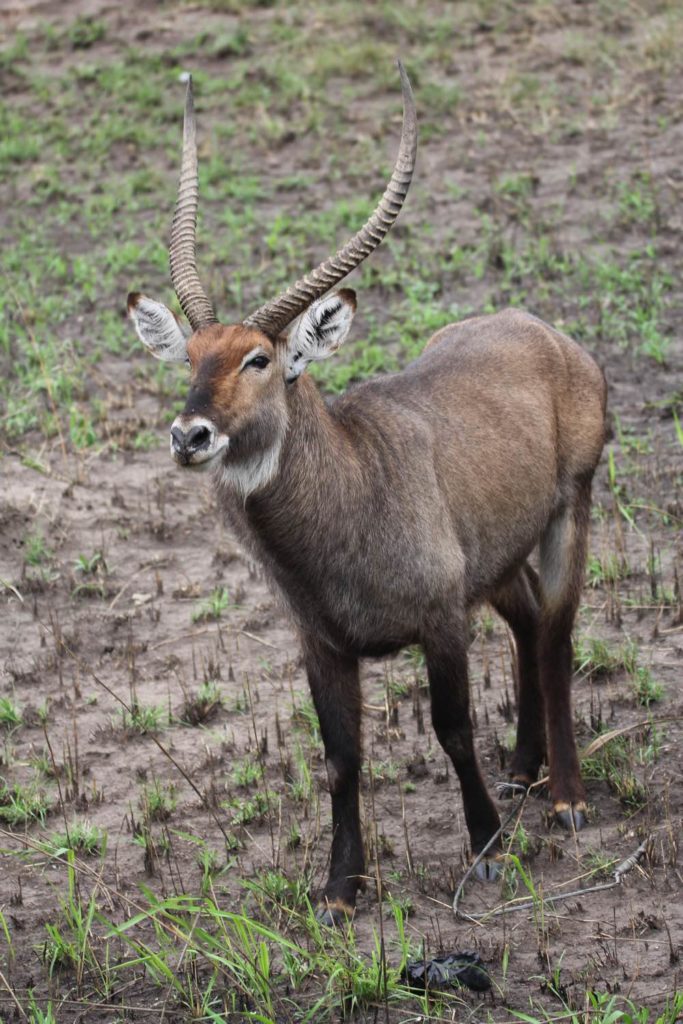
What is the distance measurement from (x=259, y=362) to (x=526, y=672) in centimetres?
194

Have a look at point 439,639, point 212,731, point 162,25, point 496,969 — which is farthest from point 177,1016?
point 162,25

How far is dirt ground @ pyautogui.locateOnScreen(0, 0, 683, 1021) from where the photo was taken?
16.4ft

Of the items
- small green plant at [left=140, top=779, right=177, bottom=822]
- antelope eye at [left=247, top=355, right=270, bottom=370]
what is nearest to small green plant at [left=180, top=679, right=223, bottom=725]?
small green plant at [left=140, top=779, right=177, bottom=822]

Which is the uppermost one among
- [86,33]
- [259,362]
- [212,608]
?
[86,33]

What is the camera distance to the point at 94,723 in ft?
21.7

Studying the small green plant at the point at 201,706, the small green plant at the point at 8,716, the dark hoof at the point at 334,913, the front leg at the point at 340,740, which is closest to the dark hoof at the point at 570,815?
the front leg at the point at 340,740

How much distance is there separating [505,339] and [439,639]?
56.8 inches

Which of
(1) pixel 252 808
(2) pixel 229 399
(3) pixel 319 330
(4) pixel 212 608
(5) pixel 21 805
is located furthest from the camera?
(4) pixel 212 608

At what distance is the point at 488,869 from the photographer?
5.41 m

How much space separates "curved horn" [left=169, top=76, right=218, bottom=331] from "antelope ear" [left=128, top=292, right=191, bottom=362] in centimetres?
6

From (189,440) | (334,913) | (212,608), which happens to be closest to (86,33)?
(212,608)

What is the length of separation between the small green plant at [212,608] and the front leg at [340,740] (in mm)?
2070

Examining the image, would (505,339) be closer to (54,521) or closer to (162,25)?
(54,521)

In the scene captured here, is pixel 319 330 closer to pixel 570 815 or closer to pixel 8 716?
pixel 570 815
